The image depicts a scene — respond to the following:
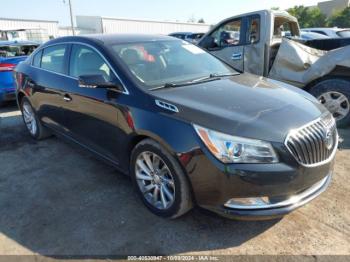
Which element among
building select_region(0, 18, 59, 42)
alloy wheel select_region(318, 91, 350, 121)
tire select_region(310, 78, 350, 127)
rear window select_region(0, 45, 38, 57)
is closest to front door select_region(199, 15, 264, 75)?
tire select_region(310, 78, 350, 127)

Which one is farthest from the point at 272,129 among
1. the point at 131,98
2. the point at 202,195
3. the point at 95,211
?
the point at 95,211

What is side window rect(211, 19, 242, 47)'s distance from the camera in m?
6.07

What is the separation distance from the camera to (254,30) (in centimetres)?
584

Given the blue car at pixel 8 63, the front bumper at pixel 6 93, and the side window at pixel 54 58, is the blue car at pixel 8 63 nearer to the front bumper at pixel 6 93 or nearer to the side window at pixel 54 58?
the front bumper at pixel 6 93

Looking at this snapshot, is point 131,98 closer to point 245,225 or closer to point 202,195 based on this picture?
point 202,195

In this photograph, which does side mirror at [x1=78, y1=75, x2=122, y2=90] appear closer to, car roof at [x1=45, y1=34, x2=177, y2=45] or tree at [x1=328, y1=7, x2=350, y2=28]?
car roof at [x1=45, y1=34, x2=177, y2=45]

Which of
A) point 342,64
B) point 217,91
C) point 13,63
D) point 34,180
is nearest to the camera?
point 217,91

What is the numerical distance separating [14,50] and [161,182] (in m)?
6.00

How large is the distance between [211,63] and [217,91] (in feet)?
3.21

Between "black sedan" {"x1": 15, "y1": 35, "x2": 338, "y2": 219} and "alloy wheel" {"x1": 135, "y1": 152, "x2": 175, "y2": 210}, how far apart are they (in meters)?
0.01

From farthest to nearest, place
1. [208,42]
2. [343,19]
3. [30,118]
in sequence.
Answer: [343,19], [208,42], [30,118]

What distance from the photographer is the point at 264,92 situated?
2986mm

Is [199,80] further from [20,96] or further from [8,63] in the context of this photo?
[8,63]

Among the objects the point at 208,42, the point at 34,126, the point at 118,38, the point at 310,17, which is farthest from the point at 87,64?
the point at 310,17
